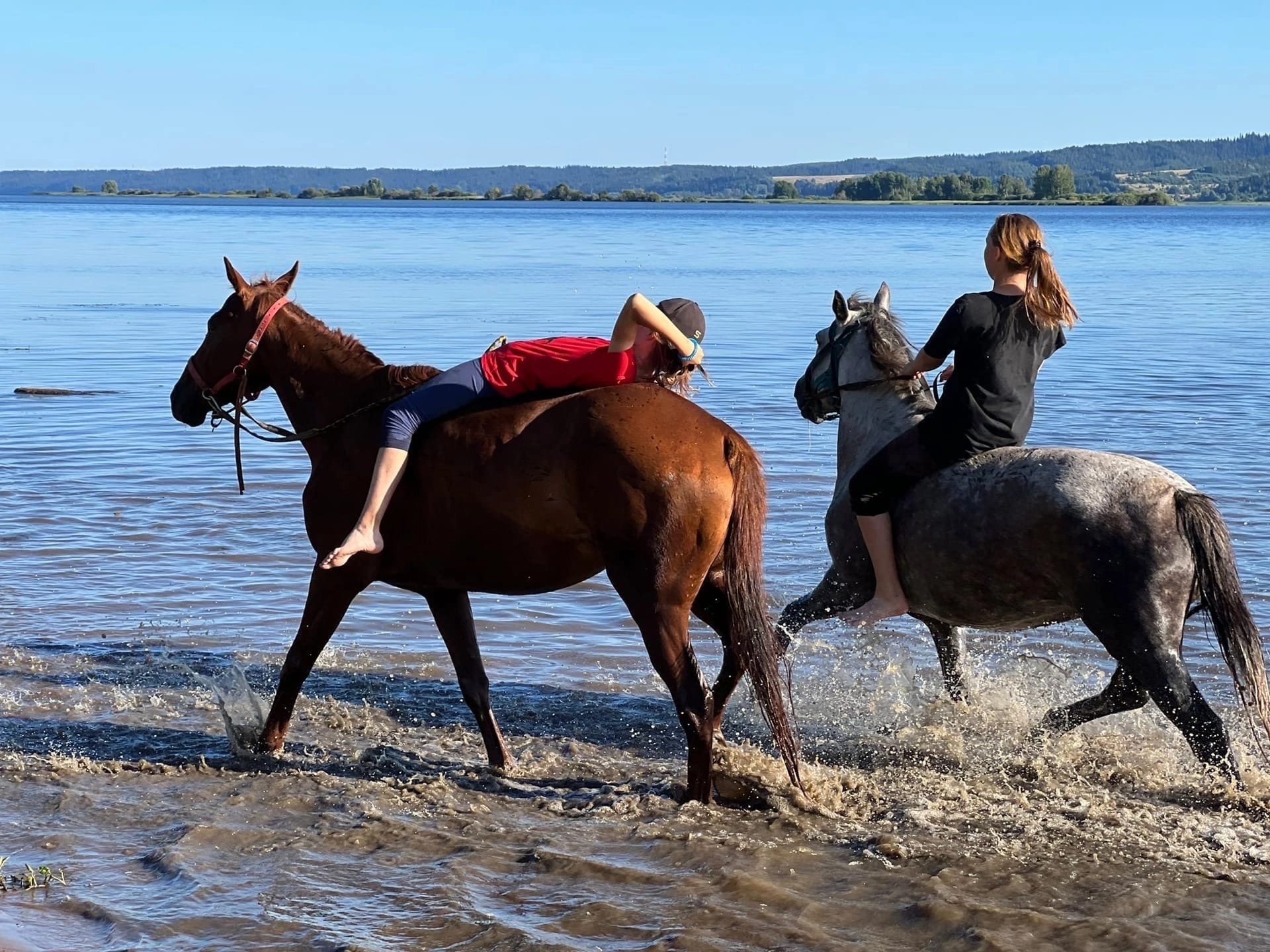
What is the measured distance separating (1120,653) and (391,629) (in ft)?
15.3

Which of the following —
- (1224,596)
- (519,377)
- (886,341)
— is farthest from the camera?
(886,341)

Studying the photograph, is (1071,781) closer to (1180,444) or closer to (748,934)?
(748,934)

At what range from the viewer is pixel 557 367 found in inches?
238

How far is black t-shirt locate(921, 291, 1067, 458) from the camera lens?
19.6ft

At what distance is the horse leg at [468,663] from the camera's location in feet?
21.2

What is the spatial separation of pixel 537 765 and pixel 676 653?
1.10 m

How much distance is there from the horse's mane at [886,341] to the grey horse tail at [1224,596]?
5.11 feet

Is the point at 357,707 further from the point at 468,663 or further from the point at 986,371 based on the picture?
the point at 986,371

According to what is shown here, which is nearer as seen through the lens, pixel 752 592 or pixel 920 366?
pixel 752 592

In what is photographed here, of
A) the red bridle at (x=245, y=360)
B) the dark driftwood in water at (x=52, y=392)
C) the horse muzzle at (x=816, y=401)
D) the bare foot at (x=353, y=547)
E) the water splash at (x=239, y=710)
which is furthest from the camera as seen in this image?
the dark driftwood in water at (x=52, y=392)

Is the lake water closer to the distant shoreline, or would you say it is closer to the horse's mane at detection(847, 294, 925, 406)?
the horse's mane at detection(847, 294, 925, 406)

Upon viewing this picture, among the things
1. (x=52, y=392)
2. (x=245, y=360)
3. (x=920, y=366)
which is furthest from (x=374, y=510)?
(x=52, y=392)

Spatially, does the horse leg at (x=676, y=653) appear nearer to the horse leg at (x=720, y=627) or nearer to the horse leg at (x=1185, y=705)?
the horse leg at (x=720, y=627)

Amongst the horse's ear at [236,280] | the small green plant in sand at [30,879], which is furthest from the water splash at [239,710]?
the horse's ear at [236,280]
